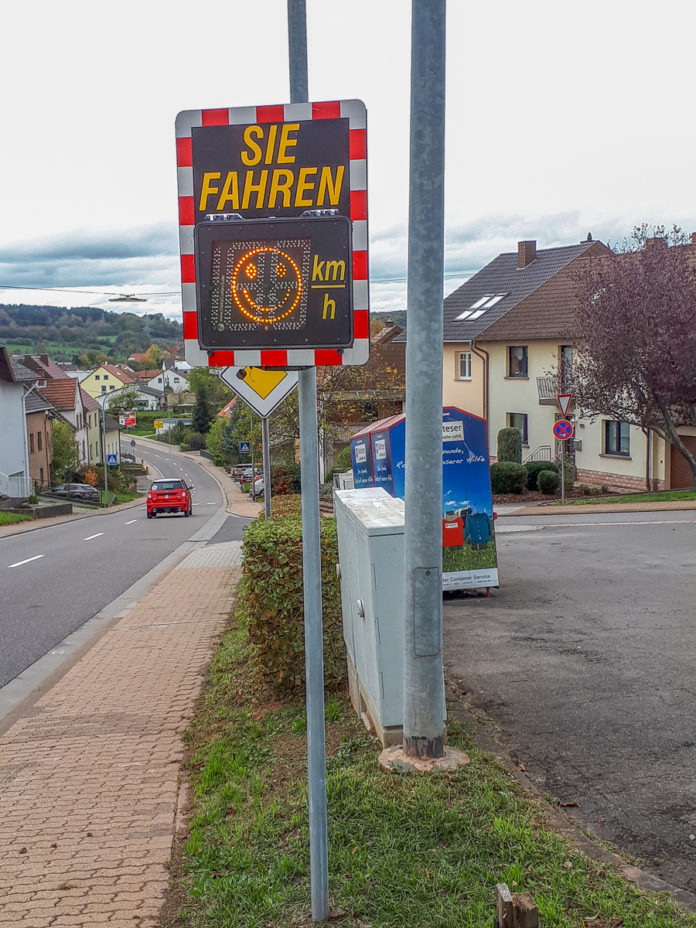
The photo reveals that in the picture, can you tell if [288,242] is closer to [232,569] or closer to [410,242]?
[410,242]

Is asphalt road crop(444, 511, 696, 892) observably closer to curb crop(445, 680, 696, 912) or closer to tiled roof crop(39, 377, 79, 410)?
curb crop(445, 680, 696, 912)

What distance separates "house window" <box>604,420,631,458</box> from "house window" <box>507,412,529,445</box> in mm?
4603

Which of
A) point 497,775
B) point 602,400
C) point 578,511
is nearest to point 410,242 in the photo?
point 497,775

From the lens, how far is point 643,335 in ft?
89.9

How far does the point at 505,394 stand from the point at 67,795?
35.3m

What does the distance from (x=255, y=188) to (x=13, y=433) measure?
4859cm

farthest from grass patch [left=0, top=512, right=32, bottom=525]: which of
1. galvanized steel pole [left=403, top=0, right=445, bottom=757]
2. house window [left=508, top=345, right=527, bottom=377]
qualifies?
galvanized steel pole [left=403, top=0, right=445, bottom=757]

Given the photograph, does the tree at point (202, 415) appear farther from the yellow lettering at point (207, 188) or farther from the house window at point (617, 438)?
the yellow lettering at point (207, 188)

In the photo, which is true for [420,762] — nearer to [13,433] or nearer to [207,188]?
[207,188]

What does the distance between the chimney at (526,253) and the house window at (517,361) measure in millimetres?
6508

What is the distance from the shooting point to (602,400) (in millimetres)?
28906

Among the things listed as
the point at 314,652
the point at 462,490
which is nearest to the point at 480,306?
the point at 462,490

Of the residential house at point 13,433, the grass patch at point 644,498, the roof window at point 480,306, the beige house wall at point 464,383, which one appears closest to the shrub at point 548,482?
the grass patch at point 644,498

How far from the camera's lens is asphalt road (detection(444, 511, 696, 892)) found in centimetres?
478
